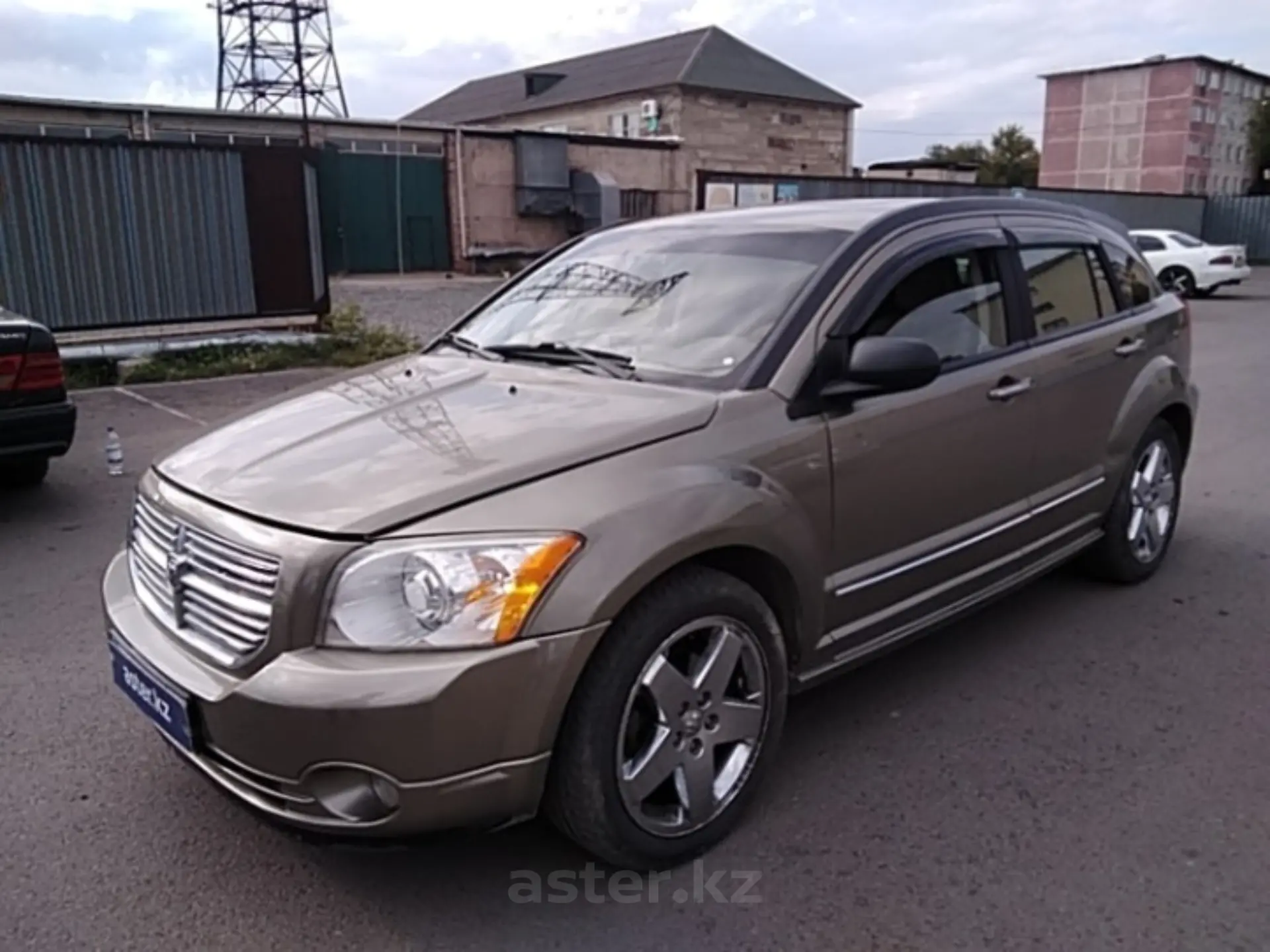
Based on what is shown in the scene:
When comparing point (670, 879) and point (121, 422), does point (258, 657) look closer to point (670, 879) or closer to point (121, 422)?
point (670, 879)

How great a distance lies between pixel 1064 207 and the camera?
4410mm

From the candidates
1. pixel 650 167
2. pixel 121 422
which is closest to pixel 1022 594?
pixel 121 422

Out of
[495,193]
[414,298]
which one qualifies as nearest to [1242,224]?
[495,193]

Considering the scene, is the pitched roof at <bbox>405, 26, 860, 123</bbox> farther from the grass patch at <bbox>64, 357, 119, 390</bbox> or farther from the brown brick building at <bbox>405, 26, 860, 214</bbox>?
the grass patch at <bbox>64, 357, 119, 390</bbox>

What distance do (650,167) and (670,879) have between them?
106 feet

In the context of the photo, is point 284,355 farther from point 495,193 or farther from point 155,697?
point 495,193

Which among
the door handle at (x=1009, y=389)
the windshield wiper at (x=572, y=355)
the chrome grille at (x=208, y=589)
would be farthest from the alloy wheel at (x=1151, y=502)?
the chrome grille at (x=208, y=589)

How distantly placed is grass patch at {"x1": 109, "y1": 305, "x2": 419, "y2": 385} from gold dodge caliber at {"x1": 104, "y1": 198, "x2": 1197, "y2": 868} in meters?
6.96

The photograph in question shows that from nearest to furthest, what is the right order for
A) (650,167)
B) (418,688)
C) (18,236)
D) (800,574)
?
(418,688)
(800,574)
(18,236)
(650,167)

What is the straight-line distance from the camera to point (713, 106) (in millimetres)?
42250

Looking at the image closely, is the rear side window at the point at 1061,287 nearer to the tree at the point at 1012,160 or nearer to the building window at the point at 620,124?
the building window at the point at 620,124

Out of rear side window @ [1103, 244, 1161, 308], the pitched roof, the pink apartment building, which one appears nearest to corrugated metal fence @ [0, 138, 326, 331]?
rear side window @ [1103, 244, 1161, 308]

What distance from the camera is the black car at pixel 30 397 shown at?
208 inches

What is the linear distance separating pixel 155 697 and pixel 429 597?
81cm
